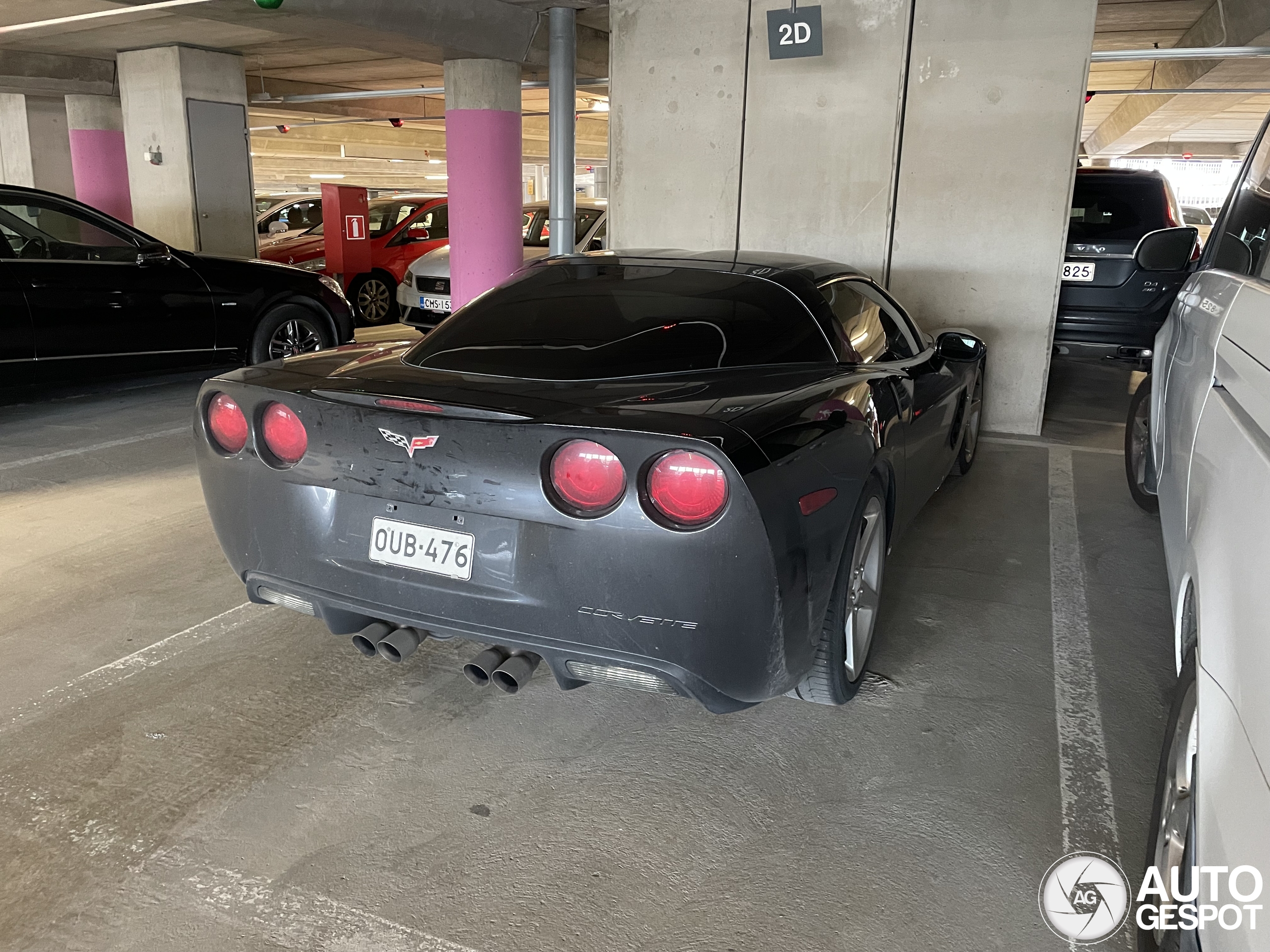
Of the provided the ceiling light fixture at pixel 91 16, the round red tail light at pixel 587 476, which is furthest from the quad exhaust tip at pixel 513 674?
the ceiling light fixture at pixel 91 16

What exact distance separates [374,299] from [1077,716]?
10.9 meters

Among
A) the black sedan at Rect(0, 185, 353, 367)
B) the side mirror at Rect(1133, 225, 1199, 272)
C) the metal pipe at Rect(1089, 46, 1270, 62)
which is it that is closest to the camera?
the side mirror at Rect(1133, 225, 1199, 272)

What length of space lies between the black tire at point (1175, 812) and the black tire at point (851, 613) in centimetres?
86

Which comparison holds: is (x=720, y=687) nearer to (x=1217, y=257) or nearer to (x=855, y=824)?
(x=855, y=824)

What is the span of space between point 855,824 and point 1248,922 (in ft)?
4.26

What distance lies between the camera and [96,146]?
14.5 meters

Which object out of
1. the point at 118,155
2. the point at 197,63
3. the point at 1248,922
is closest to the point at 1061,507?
the point at 1248,922

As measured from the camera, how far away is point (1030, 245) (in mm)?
6680

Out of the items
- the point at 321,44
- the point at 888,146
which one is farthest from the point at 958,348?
the point at 321,44

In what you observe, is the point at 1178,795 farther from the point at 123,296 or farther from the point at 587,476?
the point at 123,296

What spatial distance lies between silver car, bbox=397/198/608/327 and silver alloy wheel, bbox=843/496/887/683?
7408mm

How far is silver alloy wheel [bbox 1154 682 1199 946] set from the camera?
1.63m

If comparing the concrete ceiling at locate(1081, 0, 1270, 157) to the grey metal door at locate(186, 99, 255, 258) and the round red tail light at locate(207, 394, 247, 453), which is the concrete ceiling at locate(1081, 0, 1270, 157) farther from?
the grey metal door at locate(186, 99, 255, 258)

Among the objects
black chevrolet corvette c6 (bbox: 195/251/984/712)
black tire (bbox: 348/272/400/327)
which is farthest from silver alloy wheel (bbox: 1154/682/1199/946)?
black tire (bbox: 348/272/400/327)
